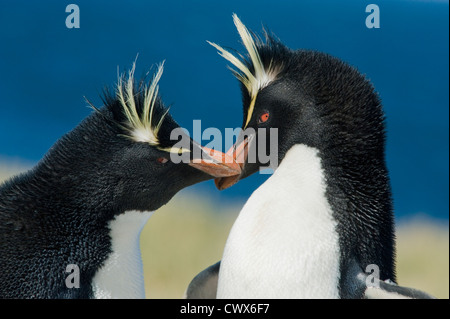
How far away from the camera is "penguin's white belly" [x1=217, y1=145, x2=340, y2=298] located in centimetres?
245

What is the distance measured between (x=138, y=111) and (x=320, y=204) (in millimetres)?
772

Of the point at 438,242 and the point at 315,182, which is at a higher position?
the point at 438,242

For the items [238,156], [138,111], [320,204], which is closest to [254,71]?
[238,156]

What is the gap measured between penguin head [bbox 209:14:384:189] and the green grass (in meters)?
2.53

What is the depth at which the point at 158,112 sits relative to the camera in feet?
9.12

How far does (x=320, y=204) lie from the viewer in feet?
8.19

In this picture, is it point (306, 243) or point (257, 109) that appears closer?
point (306, 243)

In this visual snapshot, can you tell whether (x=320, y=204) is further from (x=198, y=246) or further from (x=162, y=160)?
(x=198, y=246)

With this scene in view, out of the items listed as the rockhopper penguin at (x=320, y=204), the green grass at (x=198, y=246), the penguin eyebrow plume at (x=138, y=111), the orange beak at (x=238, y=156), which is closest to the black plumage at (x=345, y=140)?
the rockhopper penguin at (x=320, y=204)

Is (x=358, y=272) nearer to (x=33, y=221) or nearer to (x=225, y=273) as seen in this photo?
(x=225, y=273)

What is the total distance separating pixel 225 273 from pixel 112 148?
0.61 meters

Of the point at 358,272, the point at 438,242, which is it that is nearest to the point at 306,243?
the point at 358,272

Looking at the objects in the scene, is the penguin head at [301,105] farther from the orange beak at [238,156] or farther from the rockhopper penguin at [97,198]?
the rockhopper penguin at [97,198]

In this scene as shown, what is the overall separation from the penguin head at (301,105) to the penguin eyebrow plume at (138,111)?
12.5 inches
